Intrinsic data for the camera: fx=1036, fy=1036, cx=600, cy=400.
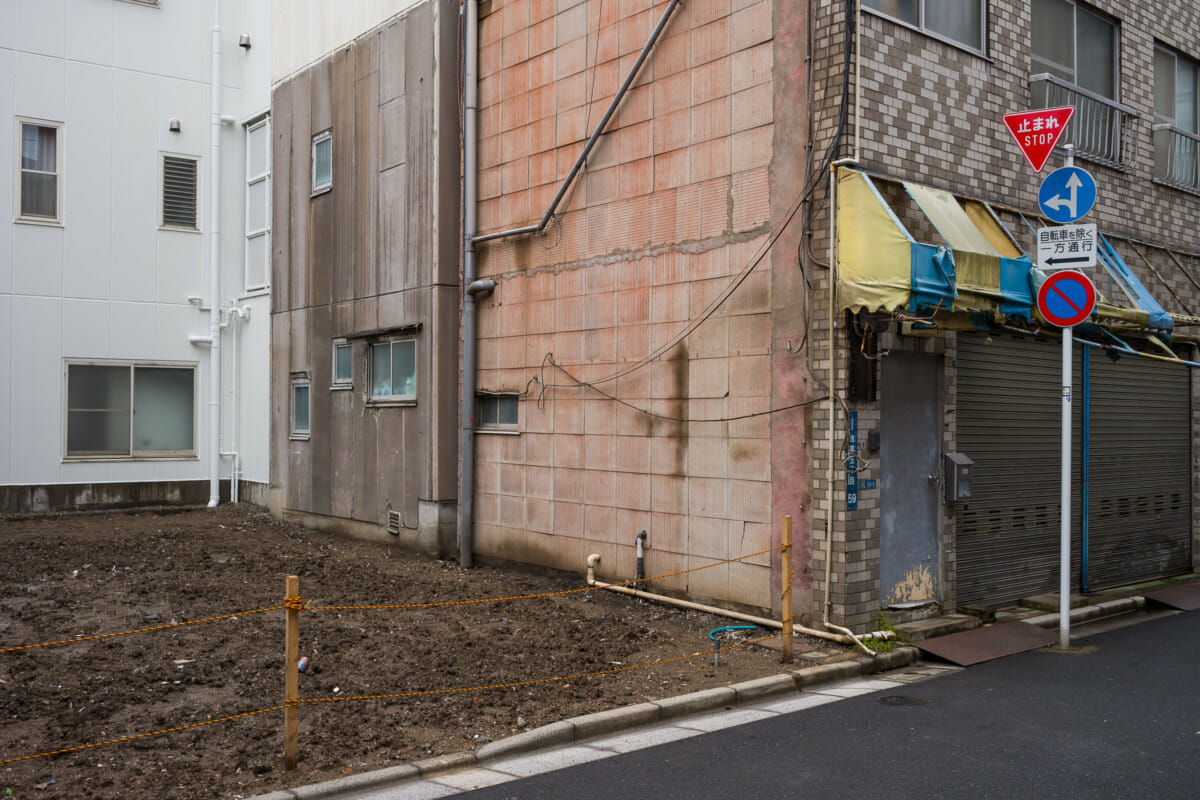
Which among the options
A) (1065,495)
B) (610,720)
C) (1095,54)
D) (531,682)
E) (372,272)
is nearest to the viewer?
(610,720)

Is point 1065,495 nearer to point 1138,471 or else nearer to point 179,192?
point 1138,471

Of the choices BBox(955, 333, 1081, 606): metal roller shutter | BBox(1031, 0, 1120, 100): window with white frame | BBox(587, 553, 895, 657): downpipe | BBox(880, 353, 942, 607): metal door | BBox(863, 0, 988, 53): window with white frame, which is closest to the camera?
BBox(587, 553, 895, 657): downpipe

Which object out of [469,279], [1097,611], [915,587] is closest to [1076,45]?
[1097,611]

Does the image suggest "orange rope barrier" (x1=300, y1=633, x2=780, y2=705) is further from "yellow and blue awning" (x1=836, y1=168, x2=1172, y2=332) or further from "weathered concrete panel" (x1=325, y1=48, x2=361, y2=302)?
"weathered concrete panel" (x1=325, y1=48, x2=361, y2=302)

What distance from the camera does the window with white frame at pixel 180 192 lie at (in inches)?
758

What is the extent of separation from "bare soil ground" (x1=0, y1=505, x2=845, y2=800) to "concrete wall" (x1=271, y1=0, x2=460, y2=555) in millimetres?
1601

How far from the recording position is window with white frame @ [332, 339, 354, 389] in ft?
53.2

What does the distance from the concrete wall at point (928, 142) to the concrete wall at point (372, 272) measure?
6119 millimetres

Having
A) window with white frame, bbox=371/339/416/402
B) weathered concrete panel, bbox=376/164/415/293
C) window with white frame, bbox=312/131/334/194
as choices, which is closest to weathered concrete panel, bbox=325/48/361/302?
window with white frame, bbox=312/131/334/194

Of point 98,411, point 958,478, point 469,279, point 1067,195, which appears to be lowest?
point 958,478

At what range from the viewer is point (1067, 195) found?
9703mm

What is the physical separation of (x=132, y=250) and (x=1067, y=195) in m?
15.8

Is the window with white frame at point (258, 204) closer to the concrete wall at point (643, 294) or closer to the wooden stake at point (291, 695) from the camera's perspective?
the concrete wall at point (643, 294)

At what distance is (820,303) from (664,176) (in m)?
2.65
